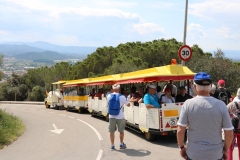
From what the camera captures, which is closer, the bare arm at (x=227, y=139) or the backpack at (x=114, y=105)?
the bare arm at (x=227, y=139)

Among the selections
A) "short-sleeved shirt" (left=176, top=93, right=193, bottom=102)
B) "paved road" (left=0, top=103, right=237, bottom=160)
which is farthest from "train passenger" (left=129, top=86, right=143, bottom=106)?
"short-sleeved shirt" (left=176, top=93, right=193, bottom=102)

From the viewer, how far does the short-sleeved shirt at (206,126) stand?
12.9 feet

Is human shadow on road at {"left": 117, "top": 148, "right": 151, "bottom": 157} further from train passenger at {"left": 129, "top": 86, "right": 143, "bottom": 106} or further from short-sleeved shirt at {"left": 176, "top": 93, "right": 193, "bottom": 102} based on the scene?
train passenger at {"left": 129, "top": 86, "right": 143, "bottom": 106}

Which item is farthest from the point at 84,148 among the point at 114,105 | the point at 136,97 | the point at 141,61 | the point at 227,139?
the point at 141,61

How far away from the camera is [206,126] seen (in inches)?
156

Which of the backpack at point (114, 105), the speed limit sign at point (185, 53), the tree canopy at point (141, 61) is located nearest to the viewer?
the backpack at point (114, 105)

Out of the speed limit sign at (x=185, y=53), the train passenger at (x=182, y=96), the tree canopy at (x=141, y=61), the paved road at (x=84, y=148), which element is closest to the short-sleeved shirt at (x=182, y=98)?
the train passenger at (x=182, y=96)

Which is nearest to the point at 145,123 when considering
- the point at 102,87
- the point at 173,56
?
the point at 102,87

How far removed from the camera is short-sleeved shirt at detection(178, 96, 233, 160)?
394cm

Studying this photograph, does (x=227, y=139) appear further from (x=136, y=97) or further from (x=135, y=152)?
(x=136, y=97)

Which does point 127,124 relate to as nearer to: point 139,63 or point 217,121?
point 217,121

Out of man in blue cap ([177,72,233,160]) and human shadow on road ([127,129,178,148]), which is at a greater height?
man in blue cap ([177,72,233,160])

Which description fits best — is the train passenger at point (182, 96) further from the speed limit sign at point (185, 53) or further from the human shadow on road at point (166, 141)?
the speed limit sign at point (185, 53)

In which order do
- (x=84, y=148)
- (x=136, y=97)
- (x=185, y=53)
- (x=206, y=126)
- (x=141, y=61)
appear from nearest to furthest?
(x=206, y=126), (x=84, y=148), (x=136, y=97), (x=185, y=53), (x=141, y=61)
